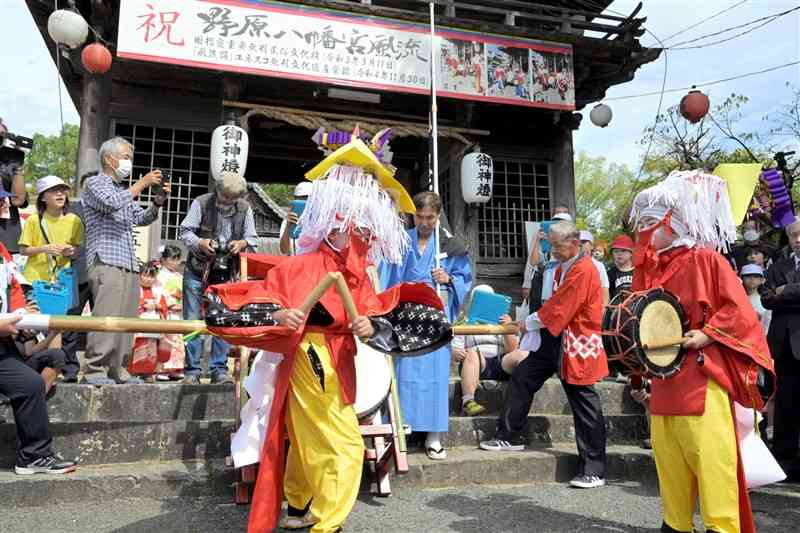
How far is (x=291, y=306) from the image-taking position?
308 centimetres

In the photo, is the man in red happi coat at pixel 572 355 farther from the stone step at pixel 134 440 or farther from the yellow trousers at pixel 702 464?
the stone step at pixel 134 440

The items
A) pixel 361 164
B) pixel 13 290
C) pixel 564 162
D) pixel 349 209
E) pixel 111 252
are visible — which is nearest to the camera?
pixel 349 209

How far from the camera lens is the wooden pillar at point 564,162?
37.4ft

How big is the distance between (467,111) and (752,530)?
27.4 ft

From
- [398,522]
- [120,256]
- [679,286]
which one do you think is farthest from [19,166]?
[679,286]

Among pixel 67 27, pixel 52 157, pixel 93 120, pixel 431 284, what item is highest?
pixel 52 157

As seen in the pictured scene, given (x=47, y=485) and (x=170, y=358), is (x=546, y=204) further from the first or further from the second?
(x=47, y=485)

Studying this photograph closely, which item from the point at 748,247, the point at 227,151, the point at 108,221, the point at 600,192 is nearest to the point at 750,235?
the point at 748,247

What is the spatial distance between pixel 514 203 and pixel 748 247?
4.80 metres

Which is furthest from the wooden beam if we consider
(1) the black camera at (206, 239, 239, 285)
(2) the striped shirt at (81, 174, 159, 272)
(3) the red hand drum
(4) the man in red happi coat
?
(3) the red hand drum

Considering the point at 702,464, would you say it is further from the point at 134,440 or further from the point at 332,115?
the point at 332,115

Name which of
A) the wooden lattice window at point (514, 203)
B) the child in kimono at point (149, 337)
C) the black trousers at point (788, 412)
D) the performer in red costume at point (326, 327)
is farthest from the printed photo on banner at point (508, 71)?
the performer in red costume at point (326, 327)

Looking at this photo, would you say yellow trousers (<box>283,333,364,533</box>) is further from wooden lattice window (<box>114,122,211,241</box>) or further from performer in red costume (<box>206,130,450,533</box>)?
wooden lattice window (<box>114,122,211,241</box>)

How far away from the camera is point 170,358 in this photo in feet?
20.5
